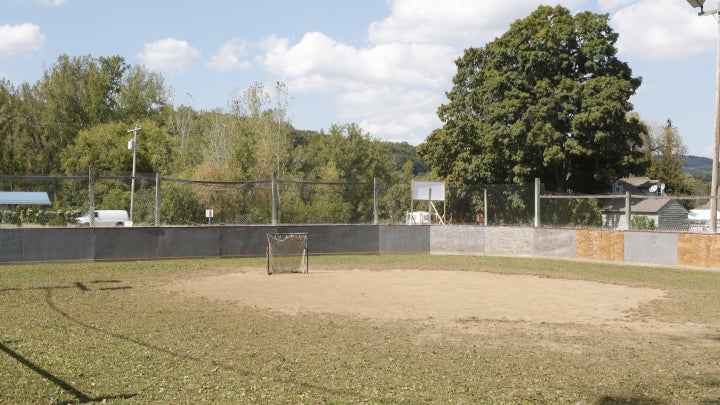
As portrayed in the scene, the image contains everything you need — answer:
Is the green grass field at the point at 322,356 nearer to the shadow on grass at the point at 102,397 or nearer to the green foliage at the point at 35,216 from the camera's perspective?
the shadow on grass at the point at 102,397

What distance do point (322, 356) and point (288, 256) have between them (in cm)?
1510

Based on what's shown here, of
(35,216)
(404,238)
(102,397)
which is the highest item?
(35,216)

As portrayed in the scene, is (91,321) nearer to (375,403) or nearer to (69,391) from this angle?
(69,391)

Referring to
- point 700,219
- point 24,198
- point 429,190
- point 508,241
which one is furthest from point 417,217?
point 24,198

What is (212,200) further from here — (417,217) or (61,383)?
(61,383)

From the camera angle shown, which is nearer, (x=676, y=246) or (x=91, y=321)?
(x=91, y=321)

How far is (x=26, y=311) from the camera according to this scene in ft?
46.0

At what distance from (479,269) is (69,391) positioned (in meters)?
18.6

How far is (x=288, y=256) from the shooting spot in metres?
25.2

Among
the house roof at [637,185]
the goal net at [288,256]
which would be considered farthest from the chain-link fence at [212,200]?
the house roof at [637,185]

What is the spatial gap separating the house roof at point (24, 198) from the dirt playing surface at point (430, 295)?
35.3ft

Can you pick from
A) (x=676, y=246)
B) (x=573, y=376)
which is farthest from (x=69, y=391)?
(x=676, y=246)

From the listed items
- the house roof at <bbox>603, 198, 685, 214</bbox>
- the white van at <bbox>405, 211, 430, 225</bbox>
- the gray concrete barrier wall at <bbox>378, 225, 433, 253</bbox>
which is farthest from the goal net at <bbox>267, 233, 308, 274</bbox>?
the house roof at <bbox>603, 198, 685, 214</bbox>

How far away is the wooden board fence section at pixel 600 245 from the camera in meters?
27.4
